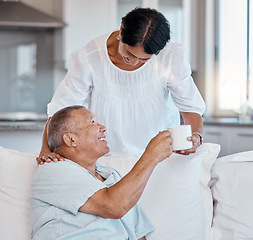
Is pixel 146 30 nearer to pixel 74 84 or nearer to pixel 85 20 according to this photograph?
pixel 74 84

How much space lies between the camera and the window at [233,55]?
160 inches

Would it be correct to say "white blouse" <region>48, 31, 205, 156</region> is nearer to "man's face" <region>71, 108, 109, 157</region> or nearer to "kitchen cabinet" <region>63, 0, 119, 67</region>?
"man's face" <region>71, 108, 109, 157</region>

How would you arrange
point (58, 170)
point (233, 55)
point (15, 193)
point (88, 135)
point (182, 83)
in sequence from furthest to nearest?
point (233, 55)
point (182, 83)
point (15, 193)
point (88, 135)
point (58, 170)

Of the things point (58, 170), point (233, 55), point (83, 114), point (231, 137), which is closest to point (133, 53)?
point (83, 114)

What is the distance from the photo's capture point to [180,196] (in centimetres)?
178

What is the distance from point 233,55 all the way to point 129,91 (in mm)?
2480

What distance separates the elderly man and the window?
2595 mm

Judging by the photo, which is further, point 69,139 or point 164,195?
point 164,195

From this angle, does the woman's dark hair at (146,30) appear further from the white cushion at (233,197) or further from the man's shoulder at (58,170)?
the white cushion at (233,197)

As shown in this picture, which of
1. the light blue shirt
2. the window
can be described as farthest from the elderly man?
the window

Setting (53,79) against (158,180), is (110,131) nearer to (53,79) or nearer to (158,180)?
(158,180)

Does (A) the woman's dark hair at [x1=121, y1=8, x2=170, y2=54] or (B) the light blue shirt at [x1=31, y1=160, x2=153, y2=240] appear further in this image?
Result: (A) the woman's dark hair at [x1=121, y1=8, x2=170, y2=54]

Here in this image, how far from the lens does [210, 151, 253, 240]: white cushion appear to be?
5.74 feet

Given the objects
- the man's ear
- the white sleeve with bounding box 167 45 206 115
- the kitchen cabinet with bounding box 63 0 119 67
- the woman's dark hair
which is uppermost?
the kitchen cabinet with bounding box 63 0 119 67
